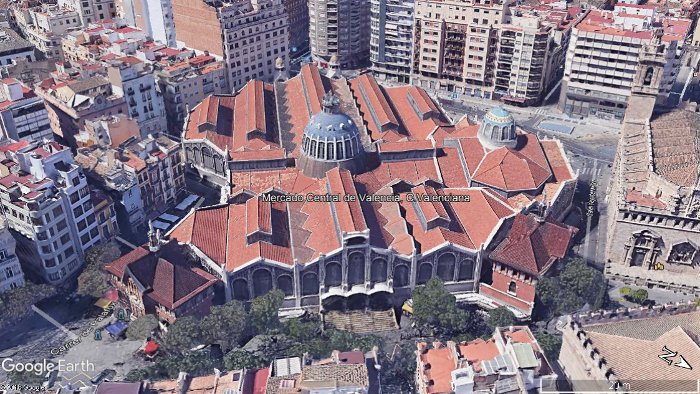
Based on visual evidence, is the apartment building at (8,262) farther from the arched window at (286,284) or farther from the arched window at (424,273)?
the arched window at (424,273)

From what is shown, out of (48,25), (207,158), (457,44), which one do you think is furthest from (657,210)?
(48,25)

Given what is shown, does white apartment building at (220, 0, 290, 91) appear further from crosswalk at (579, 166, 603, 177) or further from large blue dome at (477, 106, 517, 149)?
crosswalk at (579, 166, 603, 177)

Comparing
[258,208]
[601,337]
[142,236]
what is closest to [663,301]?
[601,337]

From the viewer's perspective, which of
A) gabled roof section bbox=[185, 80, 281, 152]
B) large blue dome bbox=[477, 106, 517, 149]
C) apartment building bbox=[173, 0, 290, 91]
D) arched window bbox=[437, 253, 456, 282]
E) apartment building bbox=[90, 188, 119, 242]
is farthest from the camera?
apartment building bbox=[173, 0, 290, 91]

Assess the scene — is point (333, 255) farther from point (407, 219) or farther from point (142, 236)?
point (142, 236)

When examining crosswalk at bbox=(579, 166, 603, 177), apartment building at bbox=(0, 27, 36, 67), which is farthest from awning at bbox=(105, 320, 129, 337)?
crosswalk at bbox=(579, 166, 603, 177)

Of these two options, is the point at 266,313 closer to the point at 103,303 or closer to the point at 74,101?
the point at 103,303
